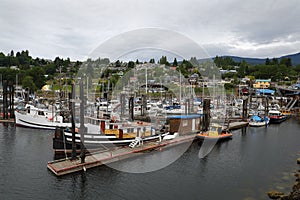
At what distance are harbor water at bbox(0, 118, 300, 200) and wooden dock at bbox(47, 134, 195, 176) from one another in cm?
36

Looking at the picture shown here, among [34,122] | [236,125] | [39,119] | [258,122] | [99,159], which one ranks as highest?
[39,119]

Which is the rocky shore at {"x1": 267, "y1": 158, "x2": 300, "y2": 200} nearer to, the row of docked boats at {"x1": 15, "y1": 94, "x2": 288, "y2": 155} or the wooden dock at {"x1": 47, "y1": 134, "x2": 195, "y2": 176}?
the wooden dock at {"x1": 47, "y1": 134, "x2": 195, "y2": 176}

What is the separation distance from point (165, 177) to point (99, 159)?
4190mm

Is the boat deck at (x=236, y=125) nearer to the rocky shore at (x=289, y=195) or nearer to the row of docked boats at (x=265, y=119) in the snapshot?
the row of docked boats at (x=265, y=119)

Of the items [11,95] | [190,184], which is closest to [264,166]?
[190,184]

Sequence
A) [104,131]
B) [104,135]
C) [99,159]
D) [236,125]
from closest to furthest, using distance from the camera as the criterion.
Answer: [99,159]
[104,135]
[104,131]
[236,125]

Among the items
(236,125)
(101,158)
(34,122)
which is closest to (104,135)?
(101,158)

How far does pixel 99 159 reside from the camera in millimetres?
15062

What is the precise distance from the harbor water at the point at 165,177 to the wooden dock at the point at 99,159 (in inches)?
14.1

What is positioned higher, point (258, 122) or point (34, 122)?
point (34, 122)

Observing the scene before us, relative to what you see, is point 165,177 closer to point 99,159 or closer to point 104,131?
point 99,159

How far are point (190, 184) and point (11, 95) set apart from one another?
29.4 m

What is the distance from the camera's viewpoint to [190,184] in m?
13.4

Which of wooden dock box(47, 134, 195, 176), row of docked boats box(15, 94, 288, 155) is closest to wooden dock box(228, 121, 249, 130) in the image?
row of docked boats box(15, 94, 288, 155)
